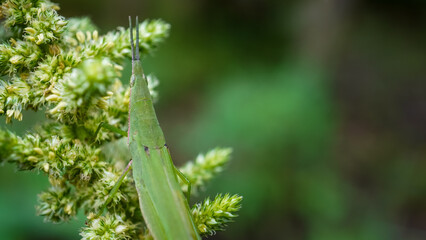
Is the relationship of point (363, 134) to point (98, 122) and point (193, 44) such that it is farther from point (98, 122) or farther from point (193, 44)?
point (98, 122)

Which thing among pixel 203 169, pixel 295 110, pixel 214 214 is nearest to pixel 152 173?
pixel 214 214

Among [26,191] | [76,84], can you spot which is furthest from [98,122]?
[26,191]

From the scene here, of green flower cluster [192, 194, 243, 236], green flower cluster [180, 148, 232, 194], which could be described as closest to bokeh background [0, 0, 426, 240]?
green flower cluster [180, 148, 232, 194]

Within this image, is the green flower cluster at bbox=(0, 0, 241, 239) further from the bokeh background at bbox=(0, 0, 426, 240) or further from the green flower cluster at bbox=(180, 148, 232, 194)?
the bokeh background at bbox=(0, 0, 426, 240)

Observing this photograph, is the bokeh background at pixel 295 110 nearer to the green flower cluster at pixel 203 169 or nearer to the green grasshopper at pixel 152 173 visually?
the green flower cluster at pixel 203 169

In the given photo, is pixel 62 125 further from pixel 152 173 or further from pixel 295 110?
pixel 295 110

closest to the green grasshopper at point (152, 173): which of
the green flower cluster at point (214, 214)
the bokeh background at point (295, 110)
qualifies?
the green flower cluster at point (214, 214)
